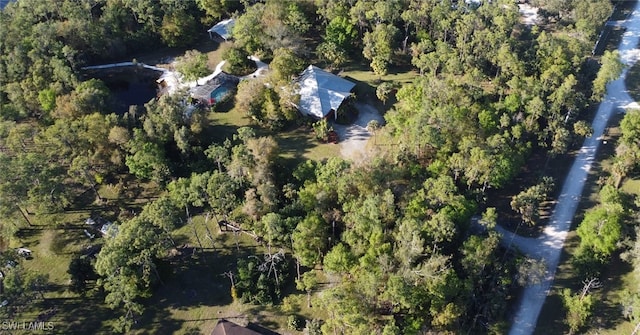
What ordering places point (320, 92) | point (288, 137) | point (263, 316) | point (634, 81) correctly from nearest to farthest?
point (263, 316)
point (288, 137)
point (320, 92)
point (634, 81)

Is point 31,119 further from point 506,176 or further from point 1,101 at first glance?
point 506,176

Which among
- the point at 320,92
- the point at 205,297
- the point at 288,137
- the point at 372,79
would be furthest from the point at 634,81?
the point at 205,297

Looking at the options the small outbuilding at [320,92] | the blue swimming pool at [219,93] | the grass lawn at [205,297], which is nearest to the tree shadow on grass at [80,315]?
the grass lawn at [205,297]

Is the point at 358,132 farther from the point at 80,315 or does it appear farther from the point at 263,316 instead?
the point at 80,315

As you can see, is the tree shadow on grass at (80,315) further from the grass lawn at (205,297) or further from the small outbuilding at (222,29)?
the small outbuilding at (222,29)

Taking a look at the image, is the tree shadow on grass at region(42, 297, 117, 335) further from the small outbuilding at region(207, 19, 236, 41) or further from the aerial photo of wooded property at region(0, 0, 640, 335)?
the small outbuilding at region(207, 19, 236, 41)
